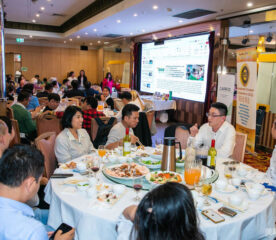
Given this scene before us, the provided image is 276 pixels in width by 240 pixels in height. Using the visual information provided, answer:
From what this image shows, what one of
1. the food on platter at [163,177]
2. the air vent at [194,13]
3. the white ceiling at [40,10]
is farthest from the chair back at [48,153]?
the white ceiling at [40,10]

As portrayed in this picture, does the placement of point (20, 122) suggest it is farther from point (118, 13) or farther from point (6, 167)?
point (118, 13)

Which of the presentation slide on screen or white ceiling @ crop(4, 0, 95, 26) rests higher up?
white ceiling @ crop(4, 0, 95, 26)

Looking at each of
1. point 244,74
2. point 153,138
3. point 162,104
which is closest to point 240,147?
point 244,74

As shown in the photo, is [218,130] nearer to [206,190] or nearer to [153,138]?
[206,190]

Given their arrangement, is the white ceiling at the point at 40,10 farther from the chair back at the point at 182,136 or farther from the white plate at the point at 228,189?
the white plate at the point at 228,189

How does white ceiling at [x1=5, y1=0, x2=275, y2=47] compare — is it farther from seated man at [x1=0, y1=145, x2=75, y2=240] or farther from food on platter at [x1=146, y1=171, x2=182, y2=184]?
seated man at [x1=0, y1=145, x2=75, y2=240]

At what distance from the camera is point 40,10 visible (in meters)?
9.86

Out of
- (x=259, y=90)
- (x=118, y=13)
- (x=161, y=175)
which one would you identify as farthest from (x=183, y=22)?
(x=161, y=175)

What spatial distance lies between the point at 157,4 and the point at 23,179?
5.71 metres

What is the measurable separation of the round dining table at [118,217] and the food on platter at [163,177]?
0.14 m

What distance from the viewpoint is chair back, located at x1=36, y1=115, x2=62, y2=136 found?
13.6ft

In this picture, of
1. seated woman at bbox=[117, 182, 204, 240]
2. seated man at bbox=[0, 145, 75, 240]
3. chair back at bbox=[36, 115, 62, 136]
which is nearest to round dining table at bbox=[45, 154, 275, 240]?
seated man at bbox=[0, 145, 75, 240]

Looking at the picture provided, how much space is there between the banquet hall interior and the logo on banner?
42mm

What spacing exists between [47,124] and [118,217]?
116 inches
